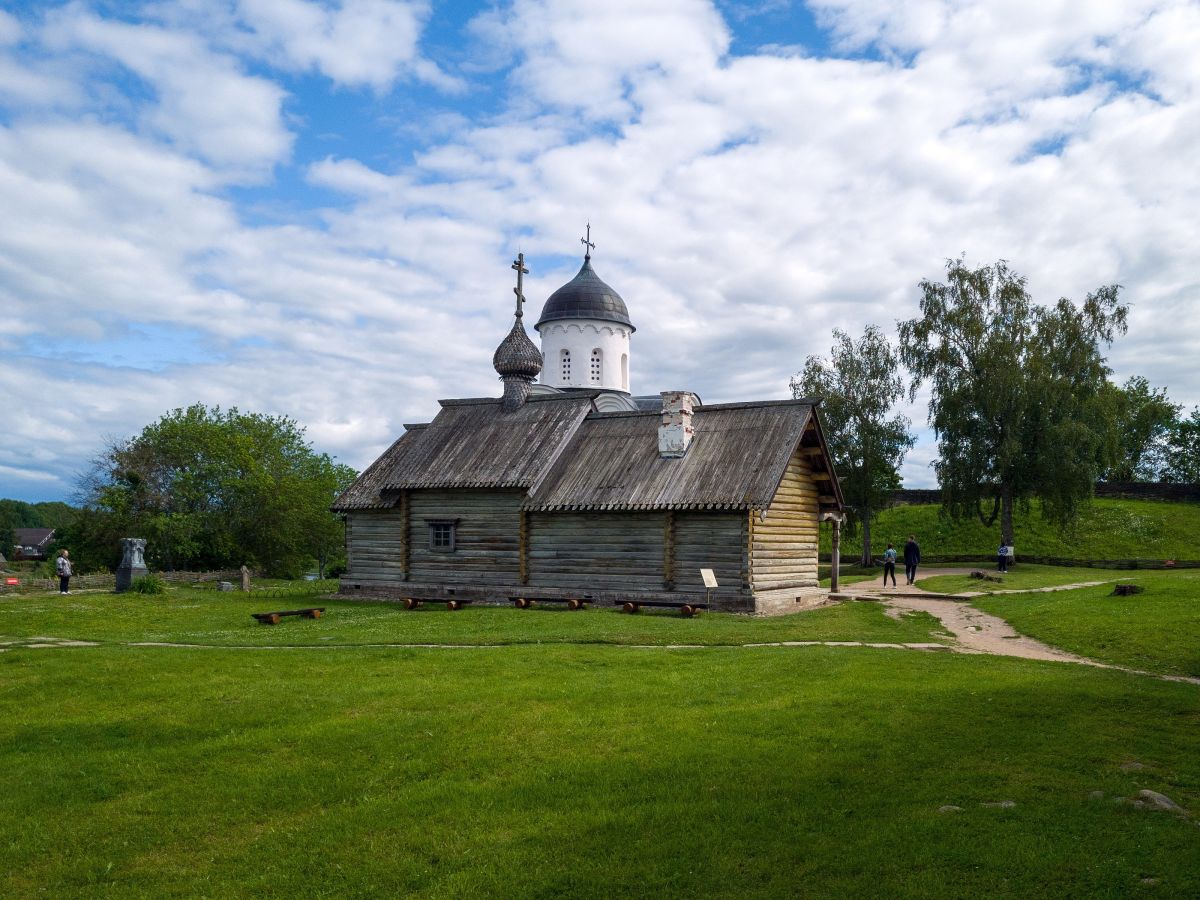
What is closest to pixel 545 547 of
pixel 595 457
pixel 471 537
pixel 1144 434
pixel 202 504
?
pixel 471 537

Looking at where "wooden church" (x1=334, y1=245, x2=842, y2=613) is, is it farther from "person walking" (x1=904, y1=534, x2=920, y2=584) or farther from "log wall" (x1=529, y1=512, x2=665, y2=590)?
"person walking" (x1=904, y1=534, x2=920, y2=584)

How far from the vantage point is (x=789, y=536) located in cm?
2655

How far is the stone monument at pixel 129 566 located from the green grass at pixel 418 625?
2584mm

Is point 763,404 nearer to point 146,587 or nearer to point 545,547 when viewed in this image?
point 545,547

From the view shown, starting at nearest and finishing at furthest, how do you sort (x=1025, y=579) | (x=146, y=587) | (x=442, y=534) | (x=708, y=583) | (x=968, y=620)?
(x=968, y=620), (x=708, y=583), (x=442, y=534), (x=146, y=587), (x=1025, y=579)

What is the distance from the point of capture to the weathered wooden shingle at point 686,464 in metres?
24.3

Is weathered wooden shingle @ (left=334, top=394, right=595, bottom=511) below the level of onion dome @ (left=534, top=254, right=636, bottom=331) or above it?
below

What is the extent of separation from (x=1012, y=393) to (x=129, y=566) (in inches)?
1389

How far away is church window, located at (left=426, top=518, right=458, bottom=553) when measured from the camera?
28.2 m

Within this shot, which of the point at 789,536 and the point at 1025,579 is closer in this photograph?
the point at 789,536

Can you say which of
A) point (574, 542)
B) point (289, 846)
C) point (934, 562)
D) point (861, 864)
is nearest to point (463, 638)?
point (574, 542)

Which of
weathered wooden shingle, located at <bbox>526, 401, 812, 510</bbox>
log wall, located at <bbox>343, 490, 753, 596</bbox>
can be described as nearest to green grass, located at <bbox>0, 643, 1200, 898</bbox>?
log wall, located at <bbox>343, 490, 753, 596</bbox>

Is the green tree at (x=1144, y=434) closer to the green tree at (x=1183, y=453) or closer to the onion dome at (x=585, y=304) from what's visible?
the green tree at (x=1183, y=453)

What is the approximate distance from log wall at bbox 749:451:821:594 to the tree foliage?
29.1 meters
